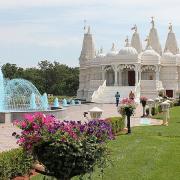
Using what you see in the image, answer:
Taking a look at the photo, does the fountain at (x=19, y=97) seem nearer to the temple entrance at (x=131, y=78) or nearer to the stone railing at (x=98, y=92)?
the stone railing at (x=98, y=92)

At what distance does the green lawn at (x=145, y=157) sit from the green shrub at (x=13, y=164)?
0.39 meters

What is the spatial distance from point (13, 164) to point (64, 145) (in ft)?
10.2

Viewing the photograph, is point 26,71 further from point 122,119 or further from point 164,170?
point 164,170

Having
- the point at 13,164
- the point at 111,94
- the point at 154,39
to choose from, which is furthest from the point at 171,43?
the point at 13,164

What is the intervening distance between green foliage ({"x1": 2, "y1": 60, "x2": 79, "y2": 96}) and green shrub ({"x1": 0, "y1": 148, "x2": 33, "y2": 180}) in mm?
79916

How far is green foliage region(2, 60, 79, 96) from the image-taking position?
298ft

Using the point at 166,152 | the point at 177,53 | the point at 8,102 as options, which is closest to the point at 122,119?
the point at 166,152

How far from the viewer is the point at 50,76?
98438 millimetres

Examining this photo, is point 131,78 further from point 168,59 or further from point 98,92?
point 98,92

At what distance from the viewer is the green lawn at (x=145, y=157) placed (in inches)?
413

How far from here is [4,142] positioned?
1532 cm

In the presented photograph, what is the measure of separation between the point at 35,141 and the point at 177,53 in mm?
63952

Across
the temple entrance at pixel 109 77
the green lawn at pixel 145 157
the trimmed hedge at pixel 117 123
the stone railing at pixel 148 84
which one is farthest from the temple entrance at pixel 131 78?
the green lawn at pixel 145 157

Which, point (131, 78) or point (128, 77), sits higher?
point (128, 77)
